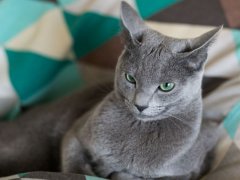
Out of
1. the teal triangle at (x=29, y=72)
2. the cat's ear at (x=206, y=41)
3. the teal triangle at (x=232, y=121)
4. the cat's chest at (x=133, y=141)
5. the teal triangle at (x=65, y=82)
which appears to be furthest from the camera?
the teal triangle at (x=65, y=82)

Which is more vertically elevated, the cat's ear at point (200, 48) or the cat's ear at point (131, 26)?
the cat's ear at point (131, 26)

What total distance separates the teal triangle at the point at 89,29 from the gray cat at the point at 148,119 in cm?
40

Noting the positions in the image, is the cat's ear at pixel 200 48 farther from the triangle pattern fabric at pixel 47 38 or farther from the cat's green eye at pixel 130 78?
the triangle pattern fabric at pixel 47 38

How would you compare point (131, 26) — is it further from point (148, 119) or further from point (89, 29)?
point (89, 29)

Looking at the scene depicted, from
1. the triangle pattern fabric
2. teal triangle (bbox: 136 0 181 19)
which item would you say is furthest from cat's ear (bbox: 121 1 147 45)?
the triangle pattern fabric

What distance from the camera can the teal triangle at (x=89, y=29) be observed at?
1648mm

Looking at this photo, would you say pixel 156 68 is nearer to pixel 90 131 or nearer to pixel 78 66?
pixel 90 131

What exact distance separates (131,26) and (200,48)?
0.20 metres

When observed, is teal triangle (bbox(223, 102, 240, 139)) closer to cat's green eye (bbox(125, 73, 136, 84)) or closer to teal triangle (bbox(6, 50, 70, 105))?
cat's green eye (bbox(125, 73, 136, 84))

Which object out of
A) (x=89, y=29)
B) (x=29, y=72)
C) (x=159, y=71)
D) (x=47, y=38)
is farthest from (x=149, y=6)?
(x=159, y=71)

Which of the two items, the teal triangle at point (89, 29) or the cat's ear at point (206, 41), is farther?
the teal triangle at point (89, 29)

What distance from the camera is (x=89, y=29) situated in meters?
1.67

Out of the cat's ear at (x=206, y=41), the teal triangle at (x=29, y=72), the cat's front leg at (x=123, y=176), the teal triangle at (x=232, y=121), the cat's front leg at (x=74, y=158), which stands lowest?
the teal triangle at (x=232, y=121)

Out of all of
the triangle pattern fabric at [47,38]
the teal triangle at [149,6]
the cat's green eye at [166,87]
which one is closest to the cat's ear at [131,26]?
Answer: the cat's green eye at [166,87]
